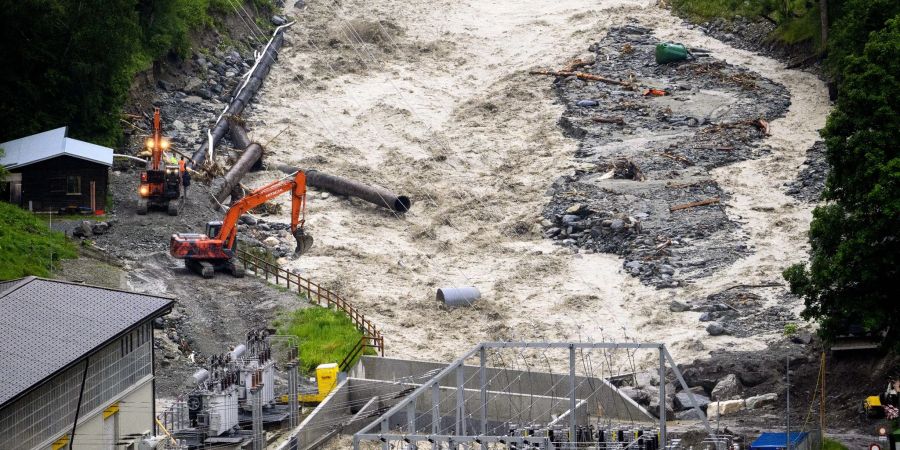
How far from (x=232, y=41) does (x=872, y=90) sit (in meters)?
51.6

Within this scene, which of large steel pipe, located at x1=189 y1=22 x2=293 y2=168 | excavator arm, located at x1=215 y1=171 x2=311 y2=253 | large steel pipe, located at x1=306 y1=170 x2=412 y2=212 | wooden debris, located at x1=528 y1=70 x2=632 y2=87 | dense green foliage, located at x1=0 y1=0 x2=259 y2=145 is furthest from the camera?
wooden debris, located at x1=528 y1=70 x2=632 y2=87

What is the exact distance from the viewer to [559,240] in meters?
72.7

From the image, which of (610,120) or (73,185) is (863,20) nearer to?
(610,120)

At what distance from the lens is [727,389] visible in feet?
181

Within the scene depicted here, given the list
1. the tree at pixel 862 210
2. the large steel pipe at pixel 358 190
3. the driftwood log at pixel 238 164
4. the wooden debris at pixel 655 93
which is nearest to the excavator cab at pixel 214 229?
the driftwood log at pixel 238 164

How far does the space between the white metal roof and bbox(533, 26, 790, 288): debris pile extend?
18.8 metres

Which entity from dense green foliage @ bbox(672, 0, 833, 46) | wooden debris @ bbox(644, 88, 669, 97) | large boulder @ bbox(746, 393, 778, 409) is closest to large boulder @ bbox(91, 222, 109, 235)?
large boulder @ bbox(746, 393, 778, 409)

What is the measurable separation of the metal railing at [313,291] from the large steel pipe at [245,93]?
445 inches

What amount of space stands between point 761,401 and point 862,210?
685cm

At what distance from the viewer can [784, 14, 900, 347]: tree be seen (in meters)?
50.6

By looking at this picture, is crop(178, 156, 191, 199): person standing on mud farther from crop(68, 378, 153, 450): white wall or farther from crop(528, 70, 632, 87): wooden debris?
crop(528, 70, 632, 87): wooden debris

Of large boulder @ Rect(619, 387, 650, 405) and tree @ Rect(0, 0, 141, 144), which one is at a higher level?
tree @ Rect(0, 0, 141, 144)

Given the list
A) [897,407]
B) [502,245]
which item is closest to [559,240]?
[502,245]

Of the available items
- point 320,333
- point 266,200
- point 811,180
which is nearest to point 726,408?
point 320,333
